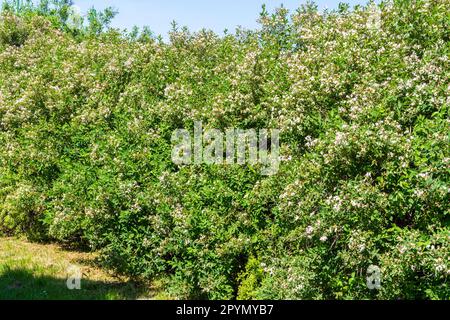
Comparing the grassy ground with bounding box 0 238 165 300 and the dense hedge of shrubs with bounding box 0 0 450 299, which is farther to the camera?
the grassy ground with bounding box 0 238 165 300

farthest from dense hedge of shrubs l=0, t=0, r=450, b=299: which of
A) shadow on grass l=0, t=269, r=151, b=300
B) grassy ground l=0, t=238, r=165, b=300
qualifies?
shadow on grass l=0, t=269, r=151, b=300

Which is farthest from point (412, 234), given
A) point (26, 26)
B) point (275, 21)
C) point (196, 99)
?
point (26, 26)

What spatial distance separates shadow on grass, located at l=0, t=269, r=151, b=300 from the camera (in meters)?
9.99

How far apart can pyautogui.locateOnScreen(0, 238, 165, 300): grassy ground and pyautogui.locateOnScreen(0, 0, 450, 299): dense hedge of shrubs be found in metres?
0.52

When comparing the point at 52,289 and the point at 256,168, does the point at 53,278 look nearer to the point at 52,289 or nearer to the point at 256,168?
the point at 52,289

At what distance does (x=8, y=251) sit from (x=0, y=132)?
4.52 metres

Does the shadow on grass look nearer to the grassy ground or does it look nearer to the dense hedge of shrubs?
the grassy ground

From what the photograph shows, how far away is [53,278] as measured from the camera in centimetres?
1134

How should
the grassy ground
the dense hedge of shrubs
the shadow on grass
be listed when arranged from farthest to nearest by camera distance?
the grassy ground, the shadow on grass, the dense hedge of shrubs

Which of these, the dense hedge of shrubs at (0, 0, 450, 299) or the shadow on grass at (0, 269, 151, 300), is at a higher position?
the dense hedge of shrubs at (0, 0, 450, 299)

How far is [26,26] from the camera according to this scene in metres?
25.8

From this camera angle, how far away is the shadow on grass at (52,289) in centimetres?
999

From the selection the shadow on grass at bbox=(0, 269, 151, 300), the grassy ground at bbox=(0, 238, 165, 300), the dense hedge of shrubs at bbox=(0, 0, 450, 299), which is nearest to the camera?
the dense hedge of shrubs at bbox=(0, 0, 450, 299)
